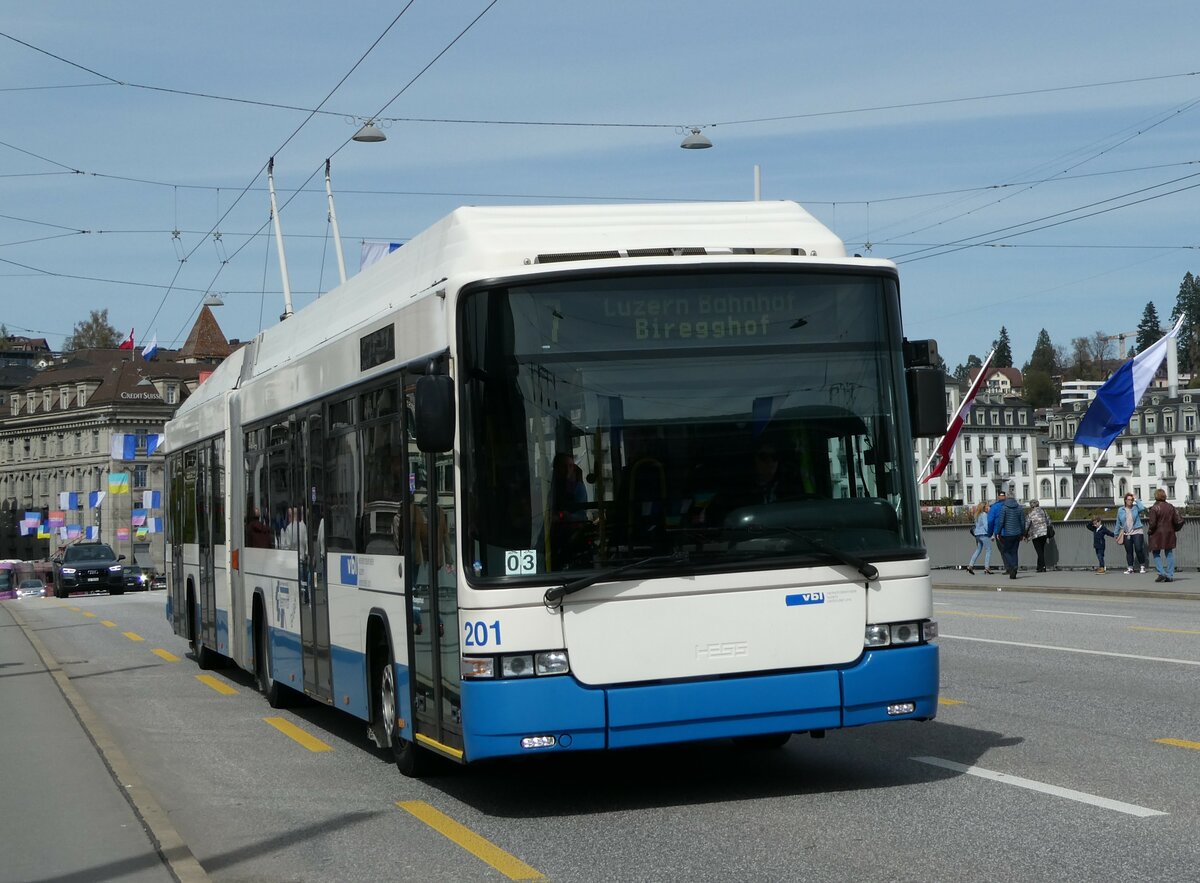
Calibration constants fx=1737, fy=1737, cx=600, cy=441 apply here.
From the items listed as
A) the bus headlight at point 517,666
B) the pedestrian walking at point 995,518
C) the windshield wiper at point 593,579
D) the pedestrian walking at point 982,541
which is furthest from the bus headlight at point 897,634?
the pedestrian walking at point 982,541

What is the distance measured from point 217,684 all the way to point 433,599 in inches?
351

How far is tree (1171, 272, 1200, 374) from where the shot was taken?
173150 mm

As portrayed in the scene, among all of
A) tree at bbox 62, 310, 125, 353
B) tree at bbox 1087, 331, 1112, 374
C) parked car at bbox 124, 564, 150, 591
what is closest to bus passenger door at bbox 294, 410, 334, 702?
parked car at bbox 124, 564, 150, 591

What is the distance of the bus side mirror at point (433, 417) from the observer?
8.08 m

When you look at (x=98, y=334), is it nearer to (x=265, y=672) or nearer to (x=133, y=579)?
(x=133, y=579)

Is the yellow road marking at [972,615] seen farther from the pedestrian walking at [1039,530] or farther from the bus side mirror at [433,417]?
the bus side mirror at [433,417]

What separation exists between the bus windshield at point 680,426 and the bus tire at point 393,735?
6.35ft

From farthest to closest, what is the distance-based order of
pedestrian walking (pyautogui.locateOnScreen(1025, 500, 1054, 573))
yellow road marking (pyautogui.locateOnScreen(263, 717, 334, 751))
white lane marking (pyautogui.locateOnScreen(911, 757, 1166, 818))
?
pedestrian walking (pyautogui.locateOnScreen(1025, 500, 1054, 573)) → yellow road marking (pyautogui.locateOnScreen(263, 717, 334, 751)) → white lane marking (pyautogui.locateOnScreen(911, 757, 1166, 818))

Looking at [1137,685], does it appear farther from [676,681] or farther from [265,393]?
[265,393]

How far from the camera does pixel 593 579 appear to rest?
8188mm

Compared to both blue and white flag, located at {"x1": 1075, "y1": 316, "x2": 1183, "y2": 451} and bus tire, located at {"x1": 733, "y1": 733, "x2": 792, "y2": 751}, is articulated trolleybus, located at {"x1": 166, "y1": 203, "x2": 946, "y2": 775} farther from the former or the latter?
blue and white flag, located at {"x1": 1075, "y1": 316, "x2": 1183, "y2": 451}

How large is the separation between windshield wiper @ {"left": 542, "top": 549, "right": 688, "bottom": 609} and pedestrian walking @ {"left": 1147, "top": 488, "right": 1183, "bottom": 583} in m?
23.0

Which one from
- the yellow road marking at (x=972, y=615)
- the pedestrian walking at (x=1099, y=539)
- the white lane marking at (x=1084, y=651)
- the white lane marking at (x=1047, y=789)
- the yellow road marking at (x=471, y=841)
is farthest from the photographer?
the pedestrian walking at (x=1099, y=539)

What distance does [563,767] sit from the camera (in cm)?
1016
